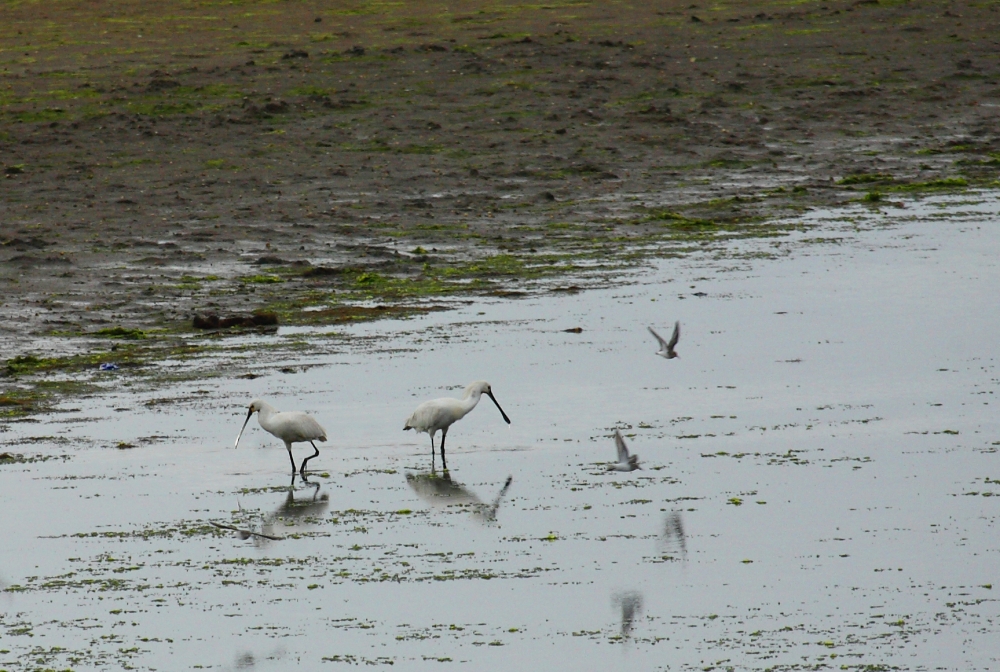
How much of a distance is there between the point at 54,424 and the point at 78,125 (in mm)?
15613

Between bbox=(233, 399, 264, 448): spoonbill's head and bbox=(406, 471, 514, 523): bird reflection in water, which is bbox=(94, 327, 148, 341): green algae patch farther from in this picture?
bbox=(406, 471, 514, 523): bird reflection in water

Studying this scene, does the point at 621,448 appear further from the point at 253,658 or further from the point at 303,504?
the point at 253,658

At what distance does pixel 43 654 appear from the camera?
1009 centimetres

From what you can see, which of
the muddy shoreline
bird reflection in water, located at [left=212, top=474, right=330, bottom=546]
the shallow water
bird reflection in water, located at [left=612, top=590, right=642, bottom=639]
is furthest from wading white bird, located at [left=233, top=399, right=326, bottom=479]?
bird reflection in water, located at [left=612, top=590, right=642, bottom=639]

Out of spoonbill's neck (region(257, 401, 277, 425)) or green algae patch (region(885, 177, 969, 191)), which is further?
green algae patch (region(885, 177, 969, 191))

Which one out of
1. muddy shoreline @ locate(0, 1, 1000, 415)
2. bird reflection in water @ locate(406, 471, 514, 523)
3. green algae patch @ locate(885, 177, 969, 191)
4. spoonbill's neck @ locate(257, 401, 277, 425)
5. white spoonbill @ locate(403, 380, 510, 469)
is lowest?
green algae patch @ locate(885, 177, 969, 191)

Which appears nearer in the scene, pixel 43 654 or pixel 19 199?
pixel 43 654

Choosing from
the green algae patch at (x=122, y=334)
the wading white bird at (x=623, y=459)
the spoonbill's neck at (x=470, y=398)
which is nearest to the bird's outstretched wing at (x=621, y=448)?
the wading white bird at (x=623, y=459)

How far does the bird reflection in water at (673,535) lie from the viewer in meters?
12.1

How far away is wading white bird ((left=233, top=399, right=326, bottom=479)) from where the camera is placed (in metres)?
14.4

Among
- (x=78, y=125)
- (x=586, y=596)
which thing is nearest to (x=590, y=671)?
(x=586, y=596)

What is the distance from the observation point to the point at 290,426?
1439cm

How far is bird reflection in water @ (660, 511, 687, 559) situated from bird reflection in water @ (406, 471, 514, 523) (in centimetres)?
125

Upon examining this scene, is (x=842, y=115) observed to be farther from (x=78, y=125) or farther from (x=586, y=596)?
(x=586, y=596)
